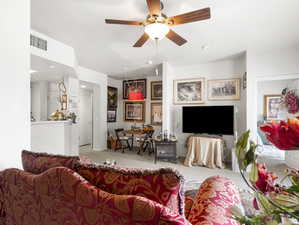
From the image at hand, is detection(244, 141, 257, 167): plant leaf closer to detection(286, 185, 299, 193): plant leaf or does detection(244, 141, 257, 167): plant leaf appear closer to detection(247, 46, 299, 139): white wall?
detection(286, 185, 299, 193): plant leaf

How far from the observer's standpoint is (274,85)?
6457 millimetres

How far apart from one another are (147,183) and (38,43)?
10.7 ft

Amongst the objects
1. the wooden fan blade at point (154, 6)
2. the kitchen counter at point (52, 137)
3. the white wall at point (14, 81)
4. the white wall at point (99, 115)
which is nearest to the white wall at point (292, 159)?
the wooden fan blade at point (154, 6)

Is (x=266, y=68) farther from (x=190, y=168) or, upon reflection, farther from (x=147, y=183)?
(x=147, y=183)

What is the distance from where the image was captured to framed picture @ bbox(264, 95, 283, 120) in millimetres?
6449

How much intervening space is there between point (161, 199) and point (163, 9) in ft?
7.63

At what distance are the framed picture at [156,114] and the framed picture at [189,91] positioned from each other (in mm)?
1108

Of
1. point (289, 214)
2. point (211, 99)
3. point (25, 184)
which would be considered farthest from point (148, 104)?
point (289, 214)

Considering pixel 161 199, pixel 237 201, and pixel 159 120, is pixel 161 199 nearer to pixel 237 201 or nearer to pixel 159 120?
pixel 237 201

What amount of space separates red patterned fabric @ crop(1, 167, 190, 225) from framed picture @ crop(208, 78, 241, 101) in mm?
4294

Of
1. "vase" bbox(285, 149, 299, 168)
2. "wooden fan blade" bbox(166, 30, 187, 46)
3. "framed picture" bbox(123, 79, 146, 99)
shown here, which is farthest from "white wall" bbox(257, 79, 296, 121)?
"wooden fan blade" bbox(166, 30, 187, 46)

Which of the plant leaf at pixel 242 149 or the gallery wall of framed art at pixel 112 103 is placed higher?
the gallery wall of framed art at pixel 112 103

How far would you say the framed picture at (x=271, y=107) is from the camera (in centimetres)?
645

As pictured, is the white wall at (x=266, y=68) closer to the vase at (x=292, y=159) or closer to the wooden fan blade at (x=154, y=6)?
the vase at (x=292, y=159)
